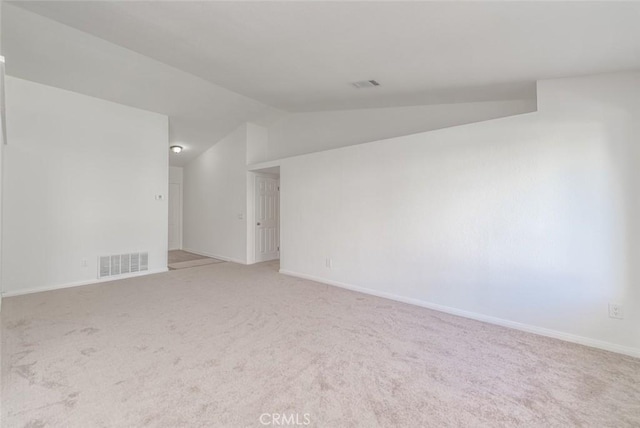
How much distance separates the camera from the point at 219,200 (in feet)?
21.9

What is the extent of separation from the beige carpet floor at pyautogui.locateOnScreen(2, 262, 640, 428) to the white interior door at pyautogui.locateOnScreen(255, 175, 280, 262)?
2908mm

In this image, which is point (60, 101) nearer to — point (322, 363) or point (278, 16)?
point (278, 16)

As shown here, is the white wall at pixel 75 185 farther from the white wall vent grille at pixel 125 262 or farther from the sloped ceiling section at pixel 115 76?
the sloped ceiling section at pixel 115 76

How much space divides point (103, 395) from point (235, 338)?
998mm

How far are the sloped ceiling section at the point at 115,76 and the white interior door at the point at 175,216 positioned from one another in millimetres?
2365

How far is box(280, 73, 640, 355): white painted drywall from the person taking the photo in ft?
7.83

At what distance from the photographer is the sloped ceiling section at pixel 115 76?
2.94 metres

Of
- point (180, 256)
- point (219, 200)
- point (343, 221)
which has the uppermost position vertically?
point (219, 200)

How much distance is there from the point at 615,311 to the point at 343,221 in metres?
2.99

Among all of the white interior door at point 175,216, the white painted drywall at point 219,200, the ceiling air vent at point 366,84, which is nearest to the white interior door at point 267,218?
the white painted drywall at point 219,200

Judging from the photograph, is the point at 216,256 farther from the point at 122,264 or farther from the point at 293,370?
the point at 293,370

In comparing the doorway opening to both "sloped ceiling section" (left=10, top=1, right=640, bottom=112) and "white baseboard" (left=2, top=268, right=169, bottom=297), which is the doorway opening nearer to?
"white baseboard" (left=2, top=268, right=169, bottom=297)

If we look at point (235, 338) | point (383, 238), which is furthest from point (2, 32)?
point (383, 238)

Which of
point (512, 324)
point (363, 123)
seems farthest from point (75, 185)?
point (512, 324)
